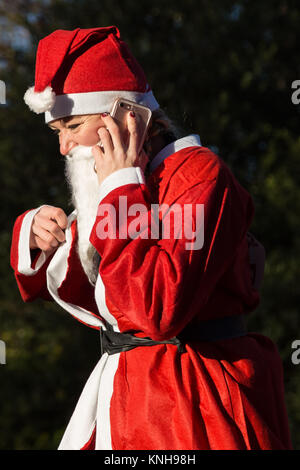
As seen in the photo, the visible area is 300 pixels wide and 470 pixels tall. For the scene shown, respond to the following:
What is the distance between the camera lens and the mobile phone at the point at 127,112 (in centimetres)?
196

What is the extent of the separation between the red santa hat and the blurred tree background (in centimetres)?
286

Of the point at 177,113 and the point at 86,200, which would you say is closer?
the point at 86,200

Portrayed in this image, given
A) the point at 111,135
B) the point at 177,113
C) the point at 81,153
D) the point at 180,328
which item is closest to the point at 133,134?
the point at 111,135

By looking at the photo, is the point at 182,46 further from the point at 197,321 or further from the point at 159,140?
the point at 197,321

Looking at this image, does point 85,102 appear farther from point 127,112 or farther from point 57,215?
point 57,215

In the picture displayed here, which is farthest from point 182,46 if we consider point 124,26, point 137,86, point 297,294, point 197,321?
point 197,321

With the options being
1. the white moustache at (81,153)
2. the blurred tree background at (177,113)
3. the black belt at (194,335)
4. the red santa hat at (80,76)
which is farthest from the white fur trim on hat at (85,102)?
the blurred tree background at (177,113)

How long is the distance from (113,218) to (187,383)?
18.8 inches

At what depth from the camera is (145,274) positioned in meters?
1.66

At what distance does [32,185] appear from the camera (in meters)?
5.27

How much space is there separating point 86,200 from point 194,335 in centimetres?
54

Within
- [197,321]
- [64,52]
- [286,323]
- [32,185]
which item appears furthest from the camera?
[32,185]

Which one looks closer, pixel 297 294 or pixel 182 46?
pixel 297 294

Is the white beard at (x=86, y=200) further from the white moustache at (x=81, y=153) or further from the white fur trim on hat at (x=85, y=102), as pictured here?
the white fur trim on hat at (x=85, y=102)
